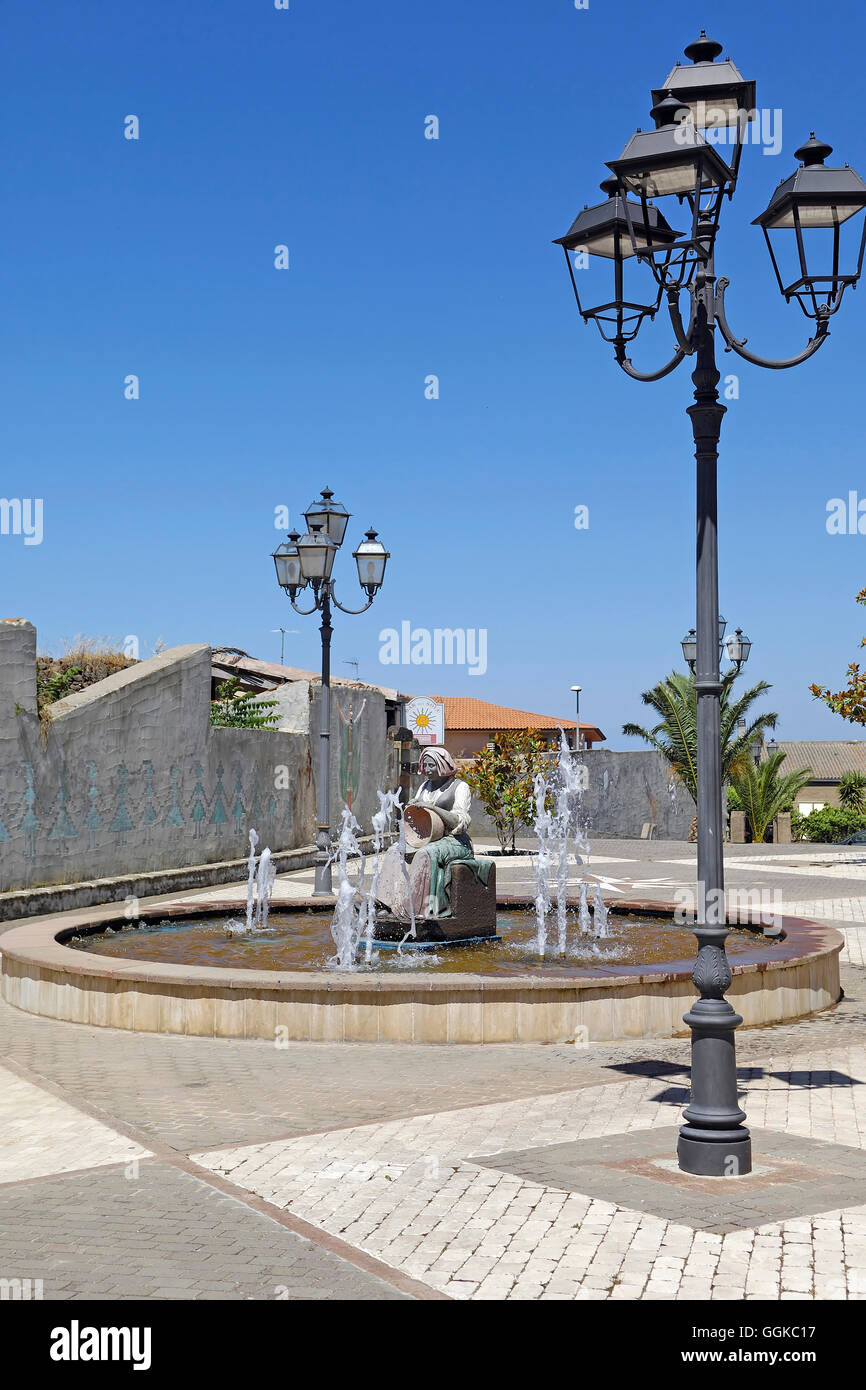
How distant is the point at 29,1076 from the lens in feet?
24.2

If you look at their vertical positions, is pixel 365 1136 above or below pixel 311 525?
below

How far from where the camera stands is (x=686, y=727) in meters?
34.2

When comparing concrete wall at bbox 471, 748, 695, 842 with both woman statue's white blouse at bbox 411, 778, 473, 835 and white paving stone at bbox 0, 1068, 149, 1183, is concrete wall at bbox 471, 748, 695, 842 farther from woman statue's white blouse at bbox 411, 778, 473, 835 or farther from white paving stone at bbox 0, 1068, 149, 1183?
white paving stone at bbox 0, 1068, 149, 1183

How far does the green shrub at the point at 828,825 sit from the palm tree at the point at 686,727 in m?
9.60

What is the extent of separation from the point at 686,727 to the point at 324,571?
20940 mm

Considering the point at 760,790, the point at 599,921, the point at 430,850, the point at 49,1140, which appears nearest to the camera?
the point at 49,1140

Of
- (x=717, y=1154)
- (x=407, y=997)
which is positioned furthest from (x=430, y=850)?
(x=717, y=1154)

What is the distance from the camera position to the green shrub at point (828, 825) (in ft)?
146

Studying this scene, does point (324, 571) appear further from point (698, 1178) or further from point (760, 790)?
point (760, 790)

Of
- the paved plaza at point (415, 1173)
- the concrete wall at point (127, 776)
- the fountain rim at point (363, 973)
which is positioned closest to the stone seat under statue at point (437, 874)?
the fountain rim at point (363, 973)

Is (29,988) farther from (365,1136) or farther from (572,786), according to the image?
(572,786)
